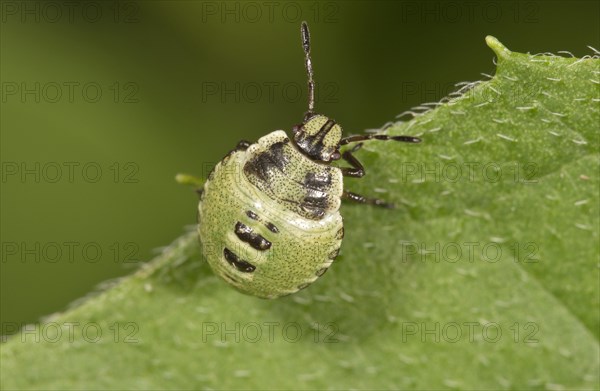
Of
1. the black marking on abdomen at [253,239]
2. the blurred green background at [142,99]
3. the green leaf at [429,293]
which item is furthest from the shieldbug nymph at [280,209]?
the blurred green background at [142,99]

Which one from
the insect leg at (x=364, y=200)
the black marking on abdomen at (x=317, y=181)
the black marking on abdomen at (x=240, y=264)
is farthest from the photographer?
the black marking on abdomen at (x=317, y=181)

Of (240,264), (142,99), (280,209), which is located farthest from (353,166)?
(142,99)

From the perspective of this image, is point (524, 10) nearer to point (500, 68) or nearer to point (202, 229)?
point (500, 68)

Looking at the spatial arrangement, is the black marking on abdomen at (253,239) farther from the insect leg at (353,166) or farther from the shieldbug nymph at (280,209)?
the insect leg at (353,166)

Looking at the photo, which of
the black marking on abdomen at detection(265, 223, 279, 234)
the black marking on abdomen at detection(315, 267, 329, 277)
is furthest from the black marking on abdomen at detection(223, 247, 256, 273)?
the black marking on abdomen at detection(315, 267, 329, 277)

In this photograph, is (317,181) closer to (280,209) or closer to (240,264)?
(280,209)
